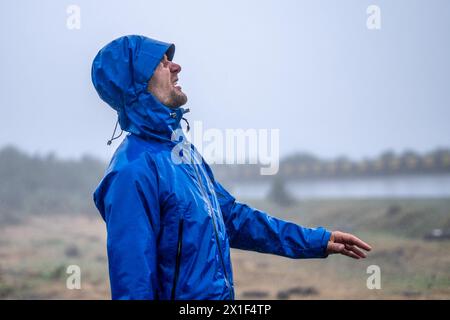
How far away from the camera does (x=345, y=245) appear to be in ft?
8.82

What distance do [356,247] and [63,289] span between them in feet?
21.0

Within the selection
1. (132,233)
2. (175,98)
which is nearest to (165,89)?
(175,98)

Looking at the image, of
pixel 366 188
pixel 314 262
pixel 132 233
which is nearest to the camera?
pixel 132 233

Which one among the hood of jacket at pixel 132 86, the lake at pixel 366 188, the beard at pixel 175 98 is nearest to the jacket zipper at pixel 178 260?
the hood of jacket at pixel 132 86

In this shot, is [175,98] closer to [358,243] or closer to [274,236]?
[274,236]

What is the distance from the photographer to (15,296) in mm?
7465

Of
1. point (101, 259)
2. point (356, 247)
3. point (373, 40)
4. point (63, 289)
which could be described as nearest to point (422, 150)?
point (373, 40)

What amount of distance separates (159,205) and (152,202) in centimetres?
5

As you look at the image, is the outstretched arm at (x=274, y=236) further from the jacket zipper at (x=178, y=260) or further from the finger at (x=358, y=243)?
the jacket zipper at (x=178, y=260)

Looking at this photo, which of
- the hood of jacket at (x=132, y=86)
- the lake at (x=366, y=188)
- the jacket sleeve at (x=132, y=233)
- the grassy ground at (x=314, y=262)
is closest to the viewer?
the jacket sleeve at (x=132, y=233)

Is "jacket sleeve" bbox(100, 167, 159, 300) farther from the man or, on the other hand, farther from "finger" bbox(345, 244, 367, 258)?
"finger" bbox(345, 244, 367, 258)

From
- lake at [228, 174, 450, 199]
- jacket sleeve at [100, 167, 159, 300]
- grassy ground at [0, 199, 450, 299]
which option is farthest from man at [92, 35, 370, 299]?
lake at [228, 174, 450, 199]

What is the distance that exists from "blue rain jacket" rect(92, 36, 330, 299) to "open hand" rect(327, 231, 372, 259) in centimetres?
39

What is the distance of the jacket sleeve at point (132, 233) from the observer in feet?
6.79
